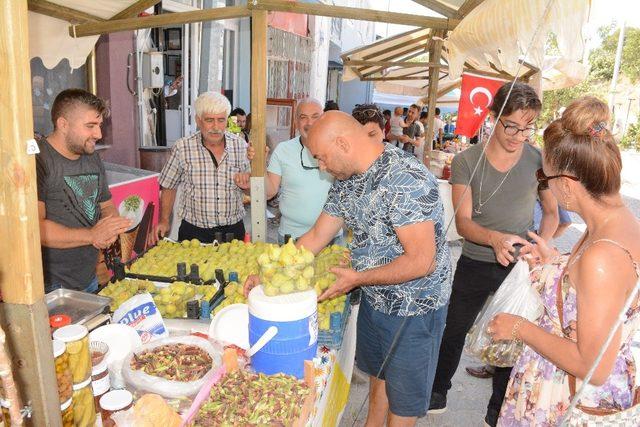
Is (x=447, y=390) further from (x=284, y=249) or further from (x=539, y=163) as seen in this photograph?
(x=284, y=249)

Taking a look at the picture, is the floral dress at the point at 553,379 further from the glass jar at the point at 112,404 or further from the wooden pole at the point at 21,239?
the wooden pole at the point at 21,239

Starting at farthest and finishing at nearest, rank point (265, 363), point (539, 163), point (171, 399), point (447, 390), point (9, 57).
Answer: point (447, 390), point (539, 163), point (265, 363), point (171, 399), point (9, 57)

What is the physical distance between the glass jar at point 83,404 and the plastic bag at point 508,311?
169cm

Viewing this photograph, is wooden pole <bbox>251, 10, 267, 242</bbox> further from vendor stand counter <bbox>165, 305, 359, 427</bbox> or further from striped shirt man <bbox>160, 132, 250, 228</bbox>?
vendor stand counter <bbox>165, 305, 359, 427</bbox>

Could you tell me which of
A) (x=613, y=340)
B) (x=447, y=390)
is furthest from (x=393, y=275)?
(x=447, y=390)

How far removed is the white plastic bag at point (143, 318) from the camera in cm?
196

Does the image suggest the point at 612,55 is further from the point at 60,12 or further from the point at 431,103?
the point at 60,12

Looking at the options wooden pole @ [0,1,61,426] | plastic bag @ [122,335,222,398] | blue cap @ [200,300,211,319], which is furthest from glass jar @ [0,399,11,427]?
blue cap @ [200,300,211,319]

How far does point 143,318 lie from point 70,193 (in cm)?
150

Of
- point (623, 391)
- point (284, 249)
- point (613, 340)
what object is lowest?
point (623, 391)

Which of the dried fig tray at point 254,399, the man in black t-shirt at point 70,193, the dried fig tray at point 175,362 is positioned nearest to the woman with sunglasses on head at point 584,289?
the dried fig tray at point 254,399

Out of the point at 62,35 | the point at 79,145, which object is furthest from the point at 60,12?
the point at 79,145

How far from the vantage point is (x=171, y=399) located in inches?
62.6

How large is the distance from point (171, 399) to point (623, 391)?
→ 169cm
